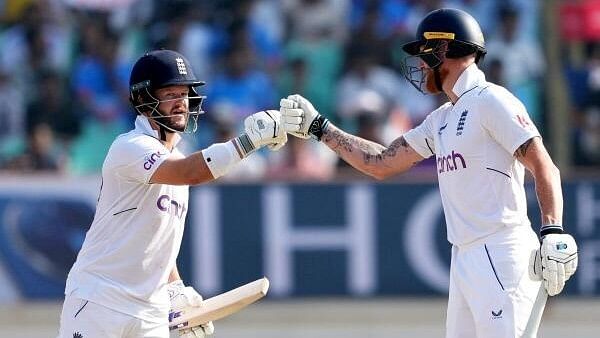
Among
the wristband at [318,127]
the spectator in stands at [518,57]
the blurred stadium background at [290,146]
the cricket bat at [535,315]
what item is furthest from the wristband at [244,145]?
the spectator in stands at [518,57]

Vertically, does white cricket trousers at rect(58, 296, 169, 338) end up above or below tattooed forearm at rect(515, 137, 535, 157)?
below

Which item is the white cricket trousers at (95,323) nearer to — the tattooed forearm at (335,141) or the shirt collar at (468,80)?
the tattooed forearm at (335,141)

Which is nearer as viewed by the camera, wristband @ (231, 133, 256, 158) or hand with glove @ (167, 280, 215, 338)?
wristband @ (231, 133, 256, 158)

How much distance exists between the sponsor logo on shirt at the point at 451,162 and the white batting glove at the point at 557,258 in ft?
1.81

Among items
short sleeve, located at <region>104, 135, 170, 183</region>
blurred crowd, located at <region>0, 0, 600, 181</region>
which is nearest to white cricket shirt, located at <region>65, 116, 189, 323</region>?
short sleeve, located at <region>104, 135, 170, 183</region>

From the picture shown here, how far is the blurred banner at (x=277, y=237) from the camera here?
1138cm

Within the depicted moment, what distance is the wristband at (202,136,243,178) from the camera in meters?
6.20

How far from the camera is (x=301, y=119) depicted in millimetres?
6855

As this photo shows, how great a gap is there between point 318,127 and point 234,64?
592 centimetres

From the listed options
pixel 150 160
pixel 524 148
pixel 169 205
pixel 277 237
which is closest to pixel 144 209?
pixel 169 205

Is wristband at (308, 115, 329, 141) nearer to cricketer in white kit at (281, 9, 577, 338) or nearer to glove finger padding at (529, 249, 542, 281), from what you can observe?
cricketer in white kit at (281, 9, 577, 338)

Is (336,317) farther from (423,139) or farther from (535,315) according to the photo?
(535,315)

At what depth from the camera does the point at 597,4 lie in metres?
13.0

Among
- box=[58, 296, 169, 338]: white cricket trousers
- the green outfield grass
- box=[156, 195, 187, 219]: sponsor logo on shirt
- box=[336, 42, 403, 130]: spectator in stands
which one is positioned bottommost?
the green outfield grass
